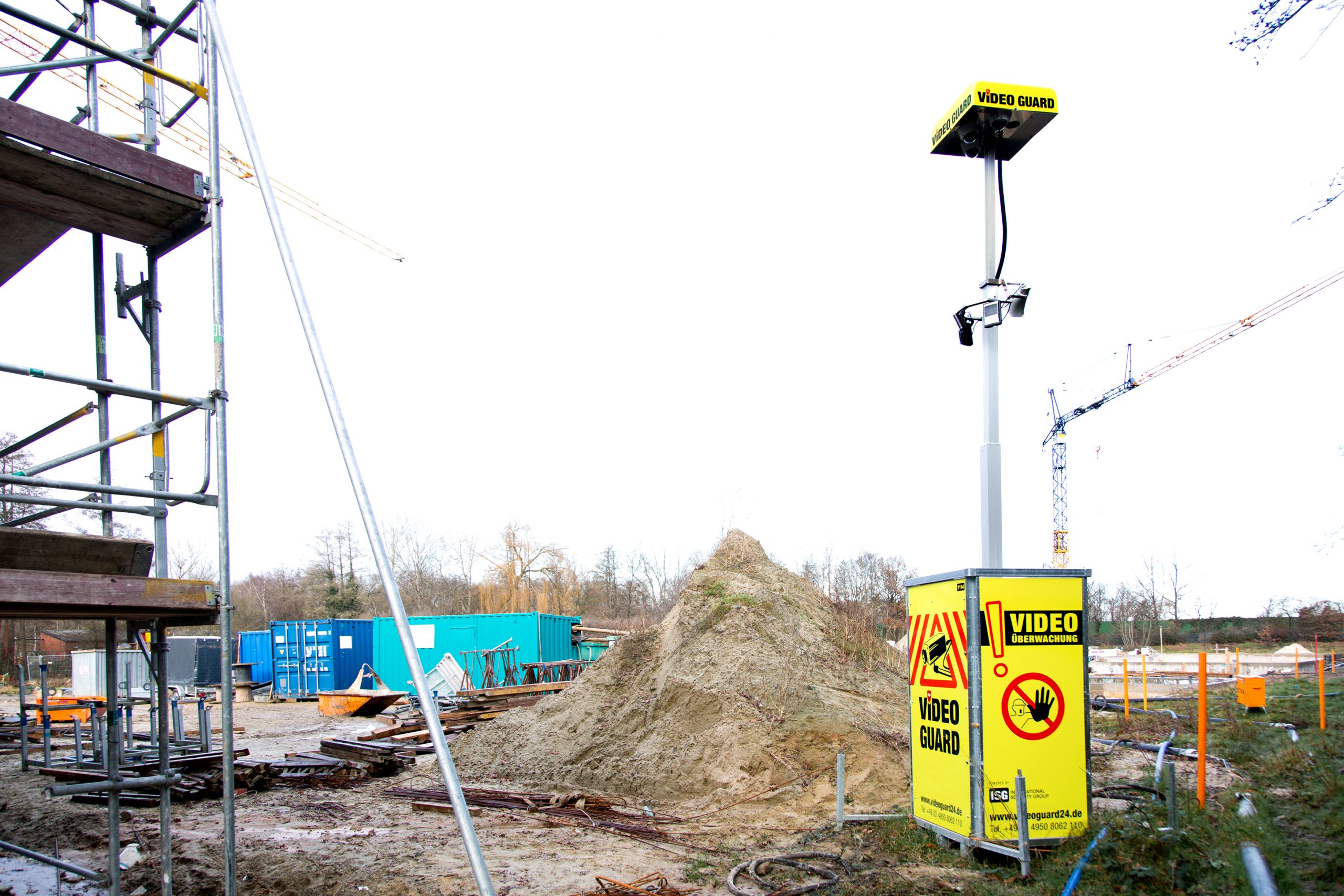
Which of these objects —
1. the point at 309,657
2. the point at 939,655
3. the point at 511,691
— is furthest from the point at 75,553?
the point at 309,657

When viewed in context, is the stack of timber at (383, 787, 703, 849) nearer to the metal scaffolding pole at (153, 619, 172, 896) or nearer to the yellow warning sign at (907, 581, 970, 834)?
the yellow warning sign at (907, 581, 970, 834)

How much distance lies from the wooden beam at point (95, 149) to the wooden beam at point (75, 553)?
7.19 ft

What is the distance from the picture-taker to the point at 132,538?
545 cm

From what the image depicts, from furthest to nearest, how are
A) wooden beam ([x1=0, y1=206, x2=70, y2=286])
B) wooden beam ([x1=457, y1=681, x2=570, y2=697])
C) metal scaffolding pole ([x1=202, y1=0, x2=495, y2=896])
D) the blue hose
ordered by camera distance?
wooden beam ([x1=457, y1=681, x2=570, y2=697]) → the blue hose → wooden beam ([x1=0, y1=206, x2=70, y2=286]) → metal scaffolding pole ([x1=202, y1=0, x2=495, y2=896])

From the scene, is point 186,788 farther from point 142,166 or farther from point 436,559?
point 436,559

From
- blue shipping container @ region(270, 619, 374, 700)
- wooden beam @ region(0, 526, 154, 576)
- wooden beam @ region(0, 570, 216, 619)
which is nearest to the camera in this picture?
wooden beam @ region(0, 570, 216, 619)

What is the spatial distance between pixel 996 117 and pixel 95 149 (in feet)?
22.7

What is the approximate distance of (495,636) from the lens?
28094mm

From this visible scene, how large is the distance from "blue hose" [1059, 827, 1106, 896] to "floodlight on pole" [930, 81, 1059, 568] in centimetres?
223

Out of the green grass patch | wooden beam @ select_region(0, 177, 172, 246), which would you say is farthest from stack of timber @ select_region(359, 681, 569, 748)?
wooden beam @ select_region(0, 177, 172, 246)

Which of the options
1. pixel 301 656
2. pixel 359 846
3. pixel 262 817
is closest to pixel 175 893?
pixel 359 846

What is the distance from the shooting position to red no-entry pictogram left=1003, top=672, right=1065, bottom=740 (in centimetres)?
678

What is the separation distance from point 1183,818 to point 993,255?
5023mm

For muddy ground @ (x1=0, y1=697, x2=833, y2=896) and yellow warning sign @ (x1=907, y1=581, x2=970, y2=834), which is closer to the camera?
yellow warning sign @ (x1=907, y1=581, x2=970, y2=834)
